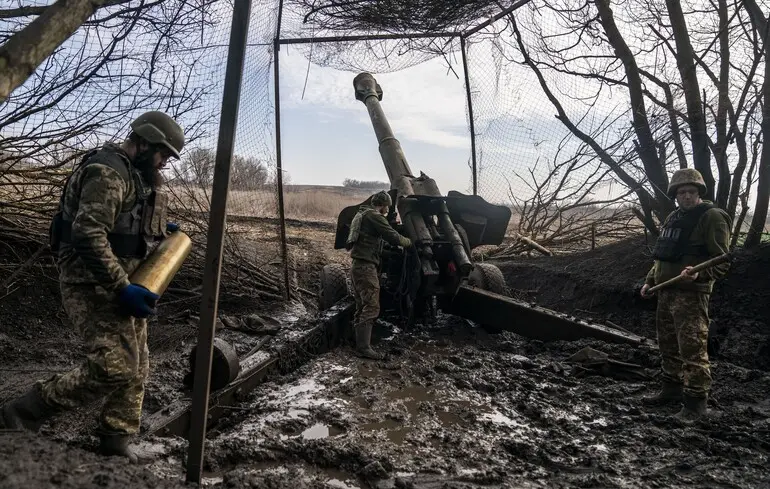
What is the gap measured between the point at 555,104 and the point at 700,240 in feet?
11.1

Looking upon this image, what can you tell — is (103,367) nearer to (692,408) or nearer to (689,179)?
(692,408)

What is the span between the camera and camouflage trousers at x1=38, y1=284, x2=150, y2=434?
2.80 meters

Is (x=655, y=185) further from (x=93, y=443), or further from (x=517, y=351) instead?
(x=93, y=443)

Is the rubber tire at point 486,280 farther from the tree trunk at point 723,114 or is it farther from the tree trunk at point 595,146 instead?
the tree trunk at point 723,114

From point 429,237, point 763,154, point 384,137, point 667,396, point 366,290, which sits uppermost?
point 763,154

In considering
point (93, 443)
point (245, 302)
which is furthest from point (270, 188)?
point (93, 443)

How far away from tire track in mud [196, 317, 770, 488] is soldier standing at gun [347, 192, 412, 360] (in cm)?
55

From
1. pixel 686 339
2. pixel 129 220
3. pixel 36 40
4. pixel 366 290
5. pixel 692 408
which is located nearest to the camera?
pixel 36 40

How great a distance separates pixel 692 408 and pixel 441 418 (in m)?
1.75

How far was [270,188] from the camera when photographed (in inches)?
263

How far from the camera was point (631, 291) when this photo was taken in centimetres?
666

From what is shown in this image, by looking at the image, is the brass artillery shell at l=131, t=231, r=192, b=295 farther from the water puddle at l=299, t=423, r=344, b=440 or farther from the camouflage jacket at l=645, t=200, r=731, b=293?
the camouflage jacket at l=645, t=200, r=731, b=293

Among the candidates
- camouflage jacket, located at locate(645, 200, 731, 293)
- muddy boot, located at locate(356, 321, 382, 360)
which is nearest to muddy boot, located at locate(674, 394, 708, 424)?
camouflage jacket, located at locate(645, 200, 731, 293)

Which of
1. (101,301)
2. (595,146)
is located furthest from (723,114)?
(101,301)
